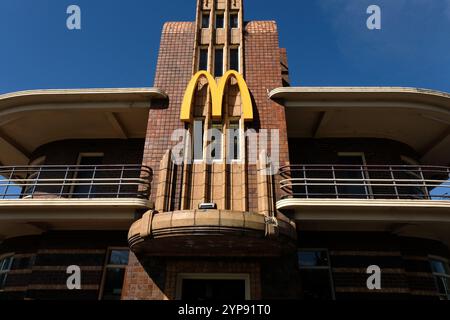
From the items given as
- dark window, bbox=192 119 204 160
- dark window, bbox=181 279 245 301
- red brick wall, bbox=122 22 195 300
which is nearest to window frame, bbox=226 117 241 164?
dark window, bbox=192 119 204 160

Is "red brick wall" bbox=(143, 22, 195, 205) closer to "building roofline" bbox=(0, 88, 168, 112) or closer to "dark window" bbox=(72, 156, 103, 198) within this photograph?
"building roofline" bbox=(0, 88, 168, 112)

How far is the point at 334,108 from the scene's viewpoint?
32.9 feet

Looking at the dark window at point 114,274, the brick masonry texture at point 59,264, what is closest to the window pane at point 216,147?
the brick masonry texture at point 59,264

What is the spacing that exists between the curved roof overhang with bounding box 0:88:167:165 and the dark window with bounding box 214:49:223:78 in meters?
2.26

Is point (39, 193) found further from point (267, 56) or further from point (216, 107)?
point (267, 56)

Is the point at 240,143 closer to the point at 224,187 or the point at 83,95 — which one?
the point at 224,187

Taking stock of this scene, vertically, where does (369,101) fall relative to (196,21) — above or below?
below

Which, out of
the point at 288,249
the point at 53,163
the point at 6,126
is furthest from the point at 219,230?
the point at 6,126

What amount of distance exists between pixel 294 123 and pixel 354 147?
262 cm

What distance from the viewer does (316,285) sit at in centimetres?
907

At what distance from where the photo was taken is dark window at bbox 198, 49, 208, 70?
431 inches

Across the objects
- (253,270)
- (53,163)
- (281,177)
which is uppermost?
(53,163)

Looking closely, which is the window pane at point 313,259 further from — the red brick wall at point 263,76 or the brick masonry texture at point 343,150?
the brick masonry texture at point 343,150
